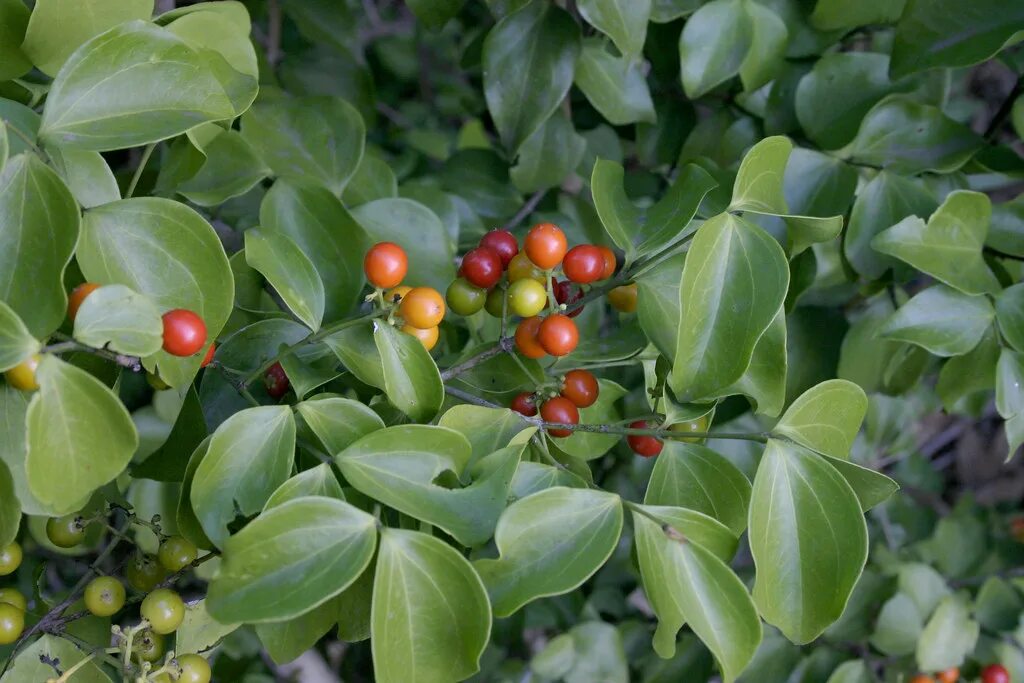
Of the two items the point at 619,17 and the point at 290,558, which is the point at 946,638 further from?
the point at 290,558

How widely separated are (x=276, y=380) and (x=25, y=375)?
29 centimetres

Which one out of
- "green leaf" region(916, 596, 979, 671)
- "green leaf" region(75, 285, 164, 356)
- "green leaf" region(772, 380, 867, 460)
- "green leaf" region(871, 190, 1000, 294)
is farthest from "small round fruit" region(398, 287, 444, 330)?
"green leaf" region(916, 596, 979, 671)

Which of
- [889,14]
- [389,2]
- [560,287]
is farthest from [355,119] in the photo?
[389,2]

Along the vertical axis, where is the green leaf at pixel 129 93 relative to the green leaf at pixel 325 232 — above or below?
above

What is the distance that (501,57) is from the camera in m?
1.12

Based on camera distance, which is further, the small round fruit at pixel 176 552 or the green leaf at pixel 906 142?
the green leaf at pixel 906 142

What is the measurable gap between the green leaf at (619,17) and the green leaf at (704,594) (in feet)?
1.95

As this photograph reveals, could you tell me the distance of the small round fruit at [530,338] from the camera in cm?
80

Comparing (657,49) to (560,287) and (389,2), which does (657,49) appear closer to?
(560,287)

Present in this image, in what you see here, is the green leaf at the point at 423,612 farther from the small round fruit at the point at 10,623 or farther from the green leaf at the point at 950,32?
the green leaf at the point at 950,32

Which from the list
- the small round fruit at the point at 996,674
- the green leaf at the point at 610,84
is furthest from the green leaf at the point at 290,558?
the small round fruit at the point at 996,674

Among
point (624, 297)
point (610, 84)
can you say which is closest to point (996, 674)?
→ point (624, 297)

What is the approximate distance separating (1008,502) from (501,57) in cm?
195

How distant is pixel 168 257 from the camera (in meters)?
0.70
